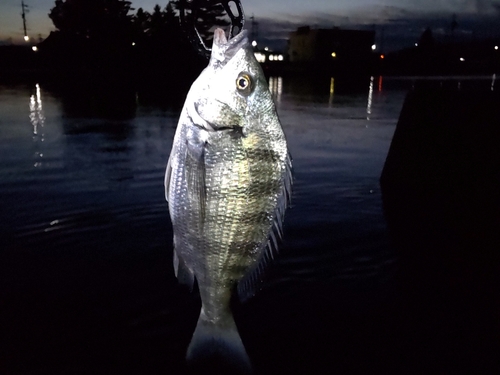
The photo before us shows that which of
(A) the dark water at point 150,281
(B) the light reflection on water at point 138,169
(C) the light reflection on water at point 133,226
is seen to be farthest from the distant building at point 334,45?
(A) the dark water at point 150,281

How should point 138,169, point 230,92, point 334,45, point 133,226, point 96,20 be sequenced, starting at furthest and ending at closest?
point 334,45
point 96,20
point 138,169
point 133,226
point 230,92

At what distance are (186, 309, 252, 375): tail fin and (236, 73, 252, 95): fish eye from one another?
106 cm

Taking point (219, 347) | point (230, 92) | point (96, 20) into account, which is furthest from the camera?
point (96, 20)

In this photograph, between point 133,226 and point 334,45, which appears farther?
point 334,45

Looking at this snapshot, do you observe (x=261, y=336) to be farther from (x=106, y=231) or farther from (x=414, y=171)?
(x=414, y=171)

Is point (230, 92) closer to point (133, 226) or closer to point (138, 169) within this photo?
point (133, 226)

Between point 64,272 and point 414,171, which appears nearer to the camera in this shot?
point 64,272

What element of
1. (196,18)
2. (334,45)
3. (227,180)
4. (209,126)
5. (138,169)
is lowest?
(138,169)

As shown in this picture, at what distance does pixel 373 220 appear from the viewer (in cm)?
630

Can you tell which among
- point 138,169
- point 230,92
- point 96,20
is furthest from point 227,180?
point 96,20

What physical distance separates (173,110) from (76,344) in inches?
628

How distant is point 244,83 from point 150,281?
316 centimetres

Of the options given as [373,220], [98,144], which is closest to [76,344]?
→ [373,220]

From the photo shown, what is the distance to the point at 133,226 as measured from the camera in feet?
19.1
